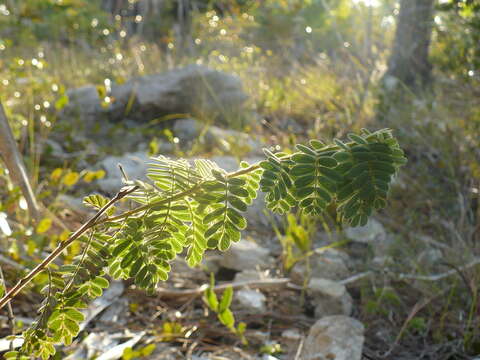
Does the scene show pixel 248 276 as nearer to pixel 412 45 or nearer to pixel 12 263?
pixel 12 263

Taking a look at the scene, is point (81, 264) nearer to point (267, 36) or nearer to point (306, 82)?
point (306, 82)

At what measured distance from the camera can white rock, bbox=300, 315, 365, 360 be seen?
5.43ft

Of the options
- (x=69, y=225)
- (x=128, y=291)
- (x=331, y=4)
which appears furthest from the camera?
(x=331, y=4)

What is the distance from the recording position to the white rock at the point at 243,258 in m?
2.40

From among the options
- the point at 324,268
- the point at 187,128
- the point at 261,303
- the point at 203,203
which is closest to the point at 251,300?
the point at 261,303

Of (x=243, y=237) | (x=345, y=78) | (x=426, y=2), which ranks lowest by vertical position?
(x=243, y=237)

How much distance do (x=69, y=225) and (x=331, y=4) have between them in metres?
12.9

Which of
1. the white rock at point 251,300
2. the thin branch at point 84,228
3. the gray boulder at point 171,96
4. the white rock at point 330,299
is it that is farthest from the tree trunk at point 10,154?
the gray boulder at point 171,96

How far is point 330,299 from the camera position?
2.06 meters

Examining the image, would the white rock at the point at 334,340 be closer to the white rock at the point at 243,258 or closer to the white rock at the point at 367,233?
the white rock at the point at 243,258

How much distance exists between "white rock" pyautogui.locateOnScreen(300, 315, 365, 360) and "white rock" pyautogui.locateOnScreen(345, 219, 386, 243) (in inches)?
37.7

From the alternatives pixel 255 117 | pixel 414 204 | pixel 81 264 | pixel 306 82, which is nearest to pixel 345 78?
pixel 306 82

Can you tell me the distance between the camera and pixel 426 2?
530cm

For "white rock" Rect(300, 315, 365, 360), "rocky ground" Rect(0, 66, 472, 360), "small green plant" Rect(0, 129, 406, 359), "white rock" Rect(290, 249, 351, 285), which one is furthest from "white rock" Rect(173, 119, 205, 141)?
"small green plant" Rect(0, 129, 406, 359)
